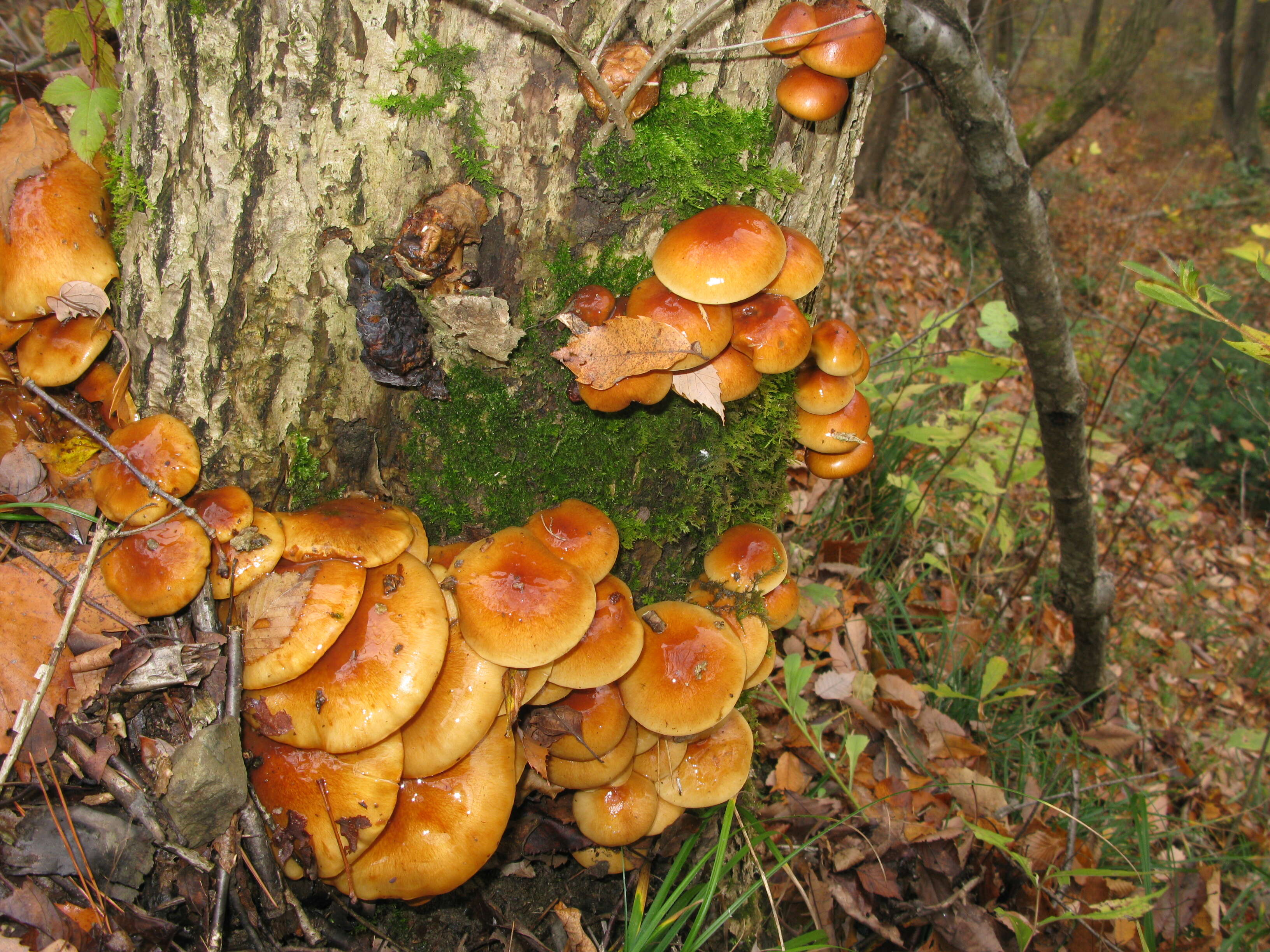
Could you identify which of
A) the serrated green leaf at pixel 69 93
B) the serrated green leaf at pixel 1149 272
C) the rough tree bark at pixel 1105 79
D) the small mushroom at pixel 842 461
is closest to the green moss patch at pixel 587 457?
the small mushroom at pixel 842 461

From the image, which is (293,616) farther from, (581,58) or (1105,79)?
(1105,79)

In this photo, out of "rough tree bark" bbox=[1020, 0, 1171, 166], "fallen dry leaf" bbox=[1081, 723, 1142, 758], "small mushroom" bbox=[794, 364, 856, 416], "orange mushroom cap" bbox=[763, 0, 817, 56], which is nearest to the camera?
"orange mushroom cap" bbox=[763, 0, 817, 56]

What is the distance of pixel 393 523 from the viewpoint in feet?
6.09

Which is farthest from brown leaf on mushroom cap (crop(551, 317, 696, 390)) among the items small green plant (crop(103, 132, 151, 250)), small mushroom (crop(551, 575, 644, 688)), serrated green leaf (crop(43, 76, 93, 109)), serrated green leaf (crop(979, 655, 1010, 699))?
serrated green leaf (crop(979, 655, 1010, 699))

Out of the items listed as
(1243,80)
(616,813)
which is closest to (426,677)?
(616,813)

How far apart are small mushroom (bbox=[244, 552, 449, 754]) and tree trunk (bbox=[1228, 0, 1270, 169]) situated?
26128 mm

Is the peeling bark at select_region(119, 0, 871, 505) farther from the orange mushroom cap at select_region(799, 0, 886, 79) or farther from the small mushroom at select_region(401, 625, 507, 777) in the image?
the small mushroom at select_region(401, 625, 507, 777)

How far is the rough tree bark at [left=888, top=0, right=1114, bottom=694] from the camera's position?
2512 millimetres

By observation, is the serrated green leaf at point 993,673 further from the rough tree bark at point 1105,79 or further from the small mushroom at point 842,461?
the rough tree bark at point 1105,79

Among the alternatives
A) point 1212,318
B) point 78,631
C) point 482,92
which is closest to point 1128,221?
point 1212,318

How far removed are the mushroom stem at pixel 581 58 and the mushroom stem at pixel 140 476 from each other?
4.41 feet

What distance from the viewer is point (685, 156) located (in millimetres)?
1843

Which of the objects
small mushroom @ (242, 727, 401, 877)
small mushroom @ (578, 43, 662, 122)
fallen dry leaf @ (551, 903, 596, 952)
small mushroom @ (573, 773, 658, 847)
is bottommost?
fallen dry leaf @ (551, 903, 596, 952)

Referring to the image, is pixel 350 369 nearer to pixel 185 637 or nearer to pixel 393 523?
pixel 393 523
